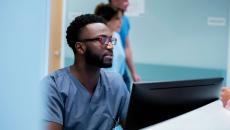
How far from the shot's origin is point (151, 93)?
3.05 feet

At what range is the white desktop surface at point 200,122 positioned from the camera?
0.77 metres

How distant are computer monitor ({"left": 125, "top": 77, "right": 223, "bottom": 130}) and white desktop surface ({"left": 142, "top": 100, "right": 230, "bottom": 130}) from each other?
0.24 ft

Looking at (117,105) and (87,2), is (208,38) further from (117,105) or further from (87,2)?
(117,105)

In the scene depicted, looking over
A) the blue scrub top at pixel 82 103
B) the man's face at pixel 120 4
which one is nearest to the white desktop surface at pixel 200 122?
the blue scrub top at pixel 82 103

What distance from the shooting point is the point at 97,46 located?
134cm

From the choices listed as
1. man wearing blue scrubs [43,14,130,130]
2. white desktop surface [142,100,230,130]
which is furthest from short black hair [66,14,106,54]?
white desktop surface [142,100,230,130]

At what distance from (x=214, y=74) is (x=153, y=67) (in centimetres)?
52

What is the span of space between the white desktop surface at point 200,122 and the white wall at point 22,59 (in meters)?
0.46

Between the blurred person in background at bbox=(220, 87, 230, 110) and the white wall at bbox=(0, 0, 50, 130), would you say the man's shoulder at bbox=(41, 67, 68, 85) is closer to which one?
the blurred person in background at bbox=(220, 87, 230, 110)

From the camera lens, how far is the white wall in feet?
1.15

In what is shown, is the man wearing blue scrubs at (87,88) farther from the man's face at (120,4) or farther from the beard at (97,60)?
the man's face at (120,4)

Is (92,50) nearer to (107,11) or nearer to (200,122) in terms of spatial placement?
(200,122)

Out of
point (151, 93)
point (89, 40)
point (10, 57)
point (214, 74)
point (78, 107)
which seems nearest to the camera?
point (10, 57)

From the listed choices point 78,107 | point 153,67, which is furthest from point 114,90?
point 153,67
